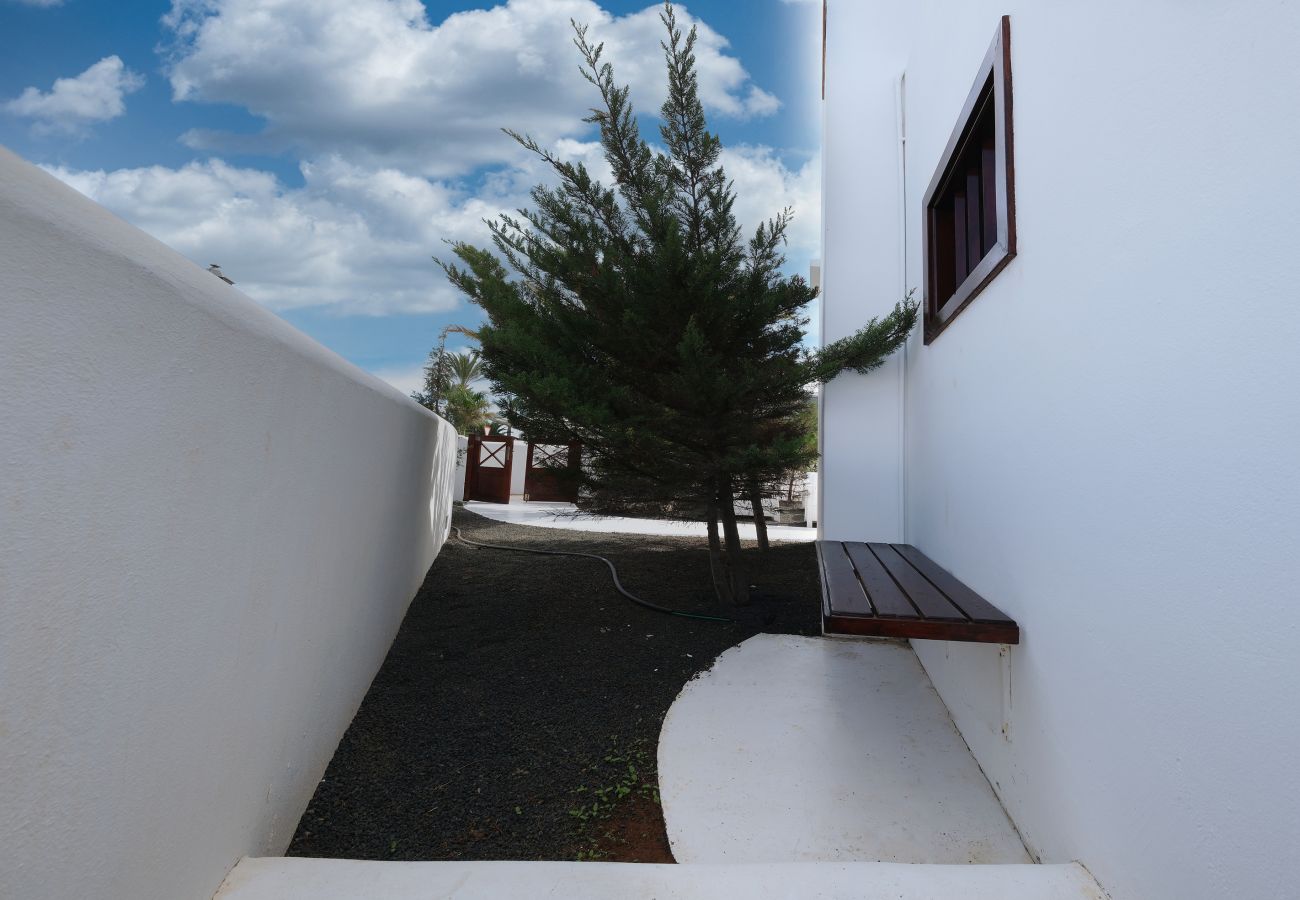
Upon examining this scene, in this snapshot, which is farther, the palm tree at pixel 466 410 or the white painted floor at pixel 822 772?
the palm tree at pixel 466 410

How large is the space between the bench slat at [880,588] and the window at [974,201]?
1252 mm

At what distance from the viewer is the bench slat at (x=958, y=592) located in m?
2.00

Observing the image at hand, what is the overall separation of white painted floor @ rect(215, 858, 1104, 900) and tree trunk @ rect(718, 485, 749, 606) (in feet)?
10.4

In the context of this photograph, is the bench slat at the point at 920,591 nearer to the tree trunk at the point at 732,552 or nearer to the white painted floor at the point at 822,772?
the white painted floor at the point at 822,772

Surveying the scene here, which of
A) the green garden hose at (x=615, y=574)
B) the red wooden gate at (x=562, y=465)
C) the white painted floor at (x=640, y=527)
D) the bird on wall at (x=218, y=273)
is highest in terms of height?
the bird on wall at (x=218, y=273)

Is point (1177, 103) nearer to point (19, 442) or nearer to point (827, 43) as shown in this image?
point (19, 442)

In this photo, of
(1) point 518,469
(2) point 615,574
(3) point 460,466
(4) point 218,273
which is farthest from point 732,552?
(1) point 518,469

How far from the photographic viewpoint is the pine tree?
13.4ft

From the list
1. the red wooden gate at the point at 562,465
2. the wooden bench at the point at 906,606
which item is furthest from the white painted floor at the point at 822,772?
the red wooden gate at the point at 562,465

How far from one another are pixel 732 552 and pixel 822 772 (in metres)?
2.49

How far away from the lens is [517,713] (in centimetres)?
281

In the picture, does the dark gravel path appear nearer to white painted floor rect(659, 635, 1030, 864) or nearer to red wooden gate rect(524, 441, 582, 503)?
white painted floor rect(659, 635, 1030, 864)

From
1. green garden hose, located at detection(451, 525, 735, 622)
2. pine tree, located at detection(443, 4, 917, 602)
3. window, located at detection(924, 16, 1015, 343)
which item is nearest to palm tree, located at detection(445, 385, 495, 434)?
green garden hose, located at detection(451, 525, 735, 622)

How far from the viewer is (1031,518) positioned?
1909 millimetres
